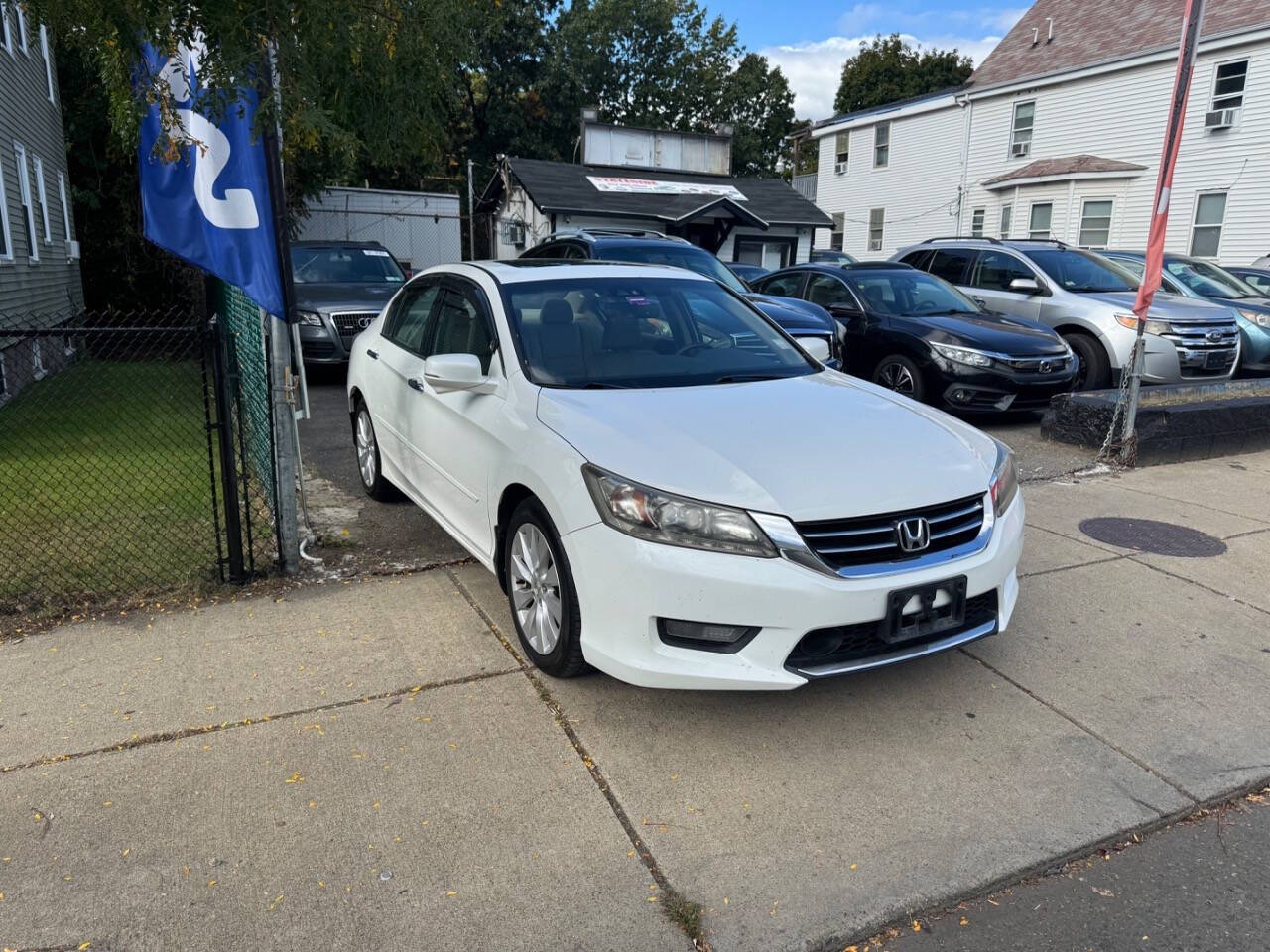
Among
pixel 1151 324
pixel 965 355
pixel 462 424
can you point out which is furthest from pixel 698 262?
pixel 462 424

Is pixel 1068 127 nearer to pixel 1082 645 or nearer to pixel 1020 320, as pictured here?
pixel 1020 320

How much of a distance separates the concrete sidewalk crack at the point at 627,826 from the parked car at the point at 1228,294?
29.3 ft

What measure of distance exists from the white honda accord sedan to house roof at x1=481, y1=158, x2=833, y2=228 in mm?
17601

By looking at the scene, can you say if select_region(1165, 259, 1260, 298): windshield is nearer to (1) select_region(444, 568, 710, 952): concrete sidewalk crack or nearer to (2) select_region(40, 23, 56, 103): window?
(1) select_region(444, 568, 710, 952): concrete sidewalk crack

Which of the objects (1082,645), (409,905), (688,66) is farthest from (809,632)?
(688,66)

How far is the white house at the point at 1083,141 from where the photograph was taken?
64.4 ft

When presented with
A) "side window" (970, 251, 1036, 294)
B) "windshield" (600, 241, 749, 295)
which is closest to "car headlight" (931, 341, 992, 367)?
"windshield" (600, 241, 749, 295)

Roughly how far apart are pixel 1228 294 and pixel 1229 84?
37.8 feet

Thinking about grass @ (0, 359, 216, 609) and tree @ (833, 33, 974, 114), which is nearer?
grass @ (0, 359, 216, 609)

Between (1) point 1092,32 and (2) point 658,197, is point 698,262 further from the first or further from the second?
(1) point 1092,32

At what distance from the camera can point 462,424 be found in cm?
423

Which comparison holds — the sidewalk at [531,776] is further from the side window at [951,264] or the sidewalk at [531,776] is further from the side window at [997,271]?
the side window at [951,264]

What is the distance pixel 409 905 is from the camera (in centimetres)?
247

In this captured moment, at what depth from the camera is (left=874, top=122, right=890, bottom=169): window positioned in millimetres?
28531
